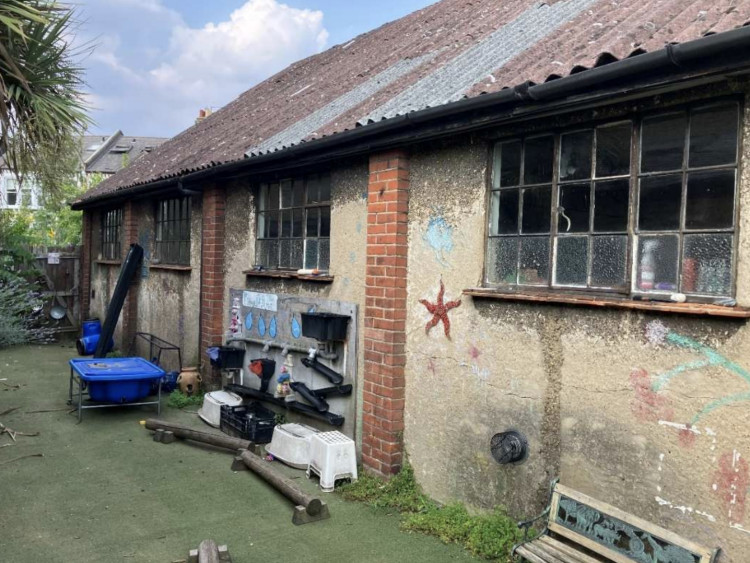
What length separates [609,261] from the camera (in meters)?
3.90

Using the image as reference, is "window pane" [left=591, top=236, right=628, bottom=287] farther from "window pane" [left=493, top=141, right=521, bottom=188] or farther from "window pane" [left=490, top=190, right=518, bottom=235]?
"window pane" [left=493, top=141, right=521, bottom=188]

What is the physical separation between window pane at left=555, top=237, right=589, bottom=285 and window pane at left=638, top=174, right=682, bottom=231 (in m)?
0.43

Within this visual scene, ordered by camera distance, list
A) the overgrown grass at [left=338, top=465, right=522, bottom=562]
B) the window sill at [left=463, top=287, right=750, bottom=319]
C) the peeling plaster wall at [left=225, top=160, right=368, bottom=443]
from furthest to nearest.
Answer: the peeling plaster wall at [left=225, top=160, right=368, bottom=443] → the overgrown grass at [left=338, top=465, right=522, bottom=562] → the window sill at [left=463, top=287, right=750, bottom=319]

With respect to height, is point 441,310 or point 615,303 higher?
point 615,303

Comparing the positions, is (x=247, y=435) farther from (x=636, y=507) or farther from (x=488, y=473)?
(x=636, y=507)

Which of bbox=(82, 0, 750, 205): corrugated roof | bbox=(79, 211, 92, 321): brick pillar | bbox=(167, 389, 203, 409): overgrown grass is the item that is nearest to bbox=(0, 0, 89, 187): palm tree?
bbox=(82, 0, 750, 205): corrugated roof

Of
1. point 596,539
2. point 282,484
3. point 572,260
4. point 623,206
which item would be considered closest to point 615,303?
point 572,260

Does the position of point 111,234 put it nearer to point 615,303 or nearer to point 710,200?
point 615,303

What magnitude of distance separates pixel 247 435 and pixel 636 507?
14.1ft

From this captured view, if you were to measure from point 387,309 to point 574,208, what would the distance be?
1.91 m

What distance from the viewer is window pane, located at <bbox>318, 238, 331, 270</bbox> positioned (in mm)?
6512

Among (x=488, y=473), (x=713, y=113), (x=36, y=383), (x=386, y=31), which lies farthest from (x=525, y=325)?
(x=36, y=383)

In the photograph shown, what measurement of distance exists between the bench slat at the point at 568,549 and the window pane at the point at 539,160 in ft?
8.12

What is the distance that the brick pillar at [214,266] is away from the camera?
830cm
